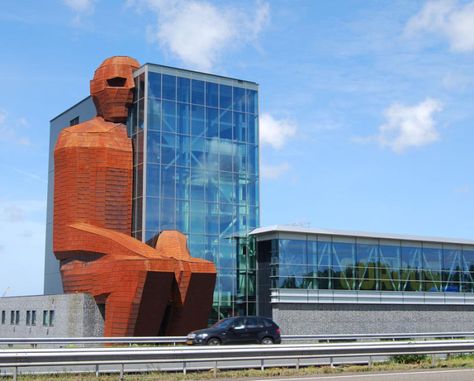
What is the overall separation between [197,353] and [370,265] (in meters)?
29.2

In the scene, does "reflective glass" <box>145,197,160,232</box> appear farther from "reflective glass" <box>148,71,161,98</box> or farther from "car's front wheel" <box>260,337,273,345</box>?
"car's front wheel" <box>260,337,273,345</box>

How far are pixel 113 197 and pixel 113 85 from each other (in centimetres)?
735

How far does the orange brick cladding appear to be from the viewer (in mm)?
37531

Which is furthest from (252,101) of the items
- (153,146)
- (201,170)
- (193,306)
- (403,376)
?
(403,376)

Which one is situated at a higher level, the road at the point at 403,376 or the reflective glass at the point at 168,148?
the reflective glass at the point at 168,148

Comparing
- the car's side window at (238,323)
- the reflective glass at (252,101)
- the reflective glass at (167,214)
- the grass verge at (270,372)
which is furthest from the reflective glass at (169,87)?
the grass verge at (270,372)

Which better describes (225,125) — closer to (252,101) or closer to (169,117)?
(252,101)

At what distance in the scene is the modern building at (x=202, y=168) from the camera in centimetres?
4522

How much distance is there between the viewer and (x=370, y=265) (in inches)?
1935

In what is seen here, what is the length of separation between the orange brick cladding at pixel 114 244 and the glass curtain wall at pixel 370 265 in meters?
7.66

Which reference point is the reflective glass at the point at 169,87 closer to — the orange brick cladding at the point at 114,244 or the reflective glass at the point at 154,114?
the reflective glass at the point at 154,114

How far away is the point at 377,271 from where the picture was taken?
4934 centimetres

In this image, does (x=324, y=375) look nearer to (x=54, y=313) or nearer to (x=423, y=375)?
(x=423, y=375)

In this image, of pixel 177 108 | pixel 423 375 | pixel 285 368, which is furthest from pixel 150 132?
pixel 423 375
